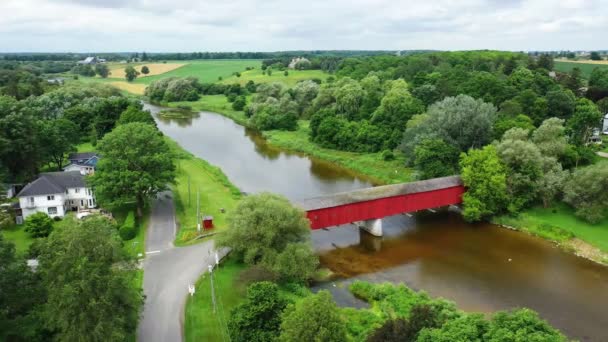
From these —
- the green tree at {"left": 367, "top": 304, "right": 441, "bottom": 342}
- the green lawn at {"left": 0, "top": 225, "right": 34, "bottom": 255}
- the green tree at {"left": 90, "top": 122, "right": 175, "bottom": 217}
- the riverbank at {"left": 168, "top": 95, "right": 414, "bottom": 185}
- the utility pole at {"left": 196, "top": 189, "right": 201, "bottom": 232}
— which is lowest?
the green lawn at {"left": 0, "top": 225, "right": 34, "bottom": 255}

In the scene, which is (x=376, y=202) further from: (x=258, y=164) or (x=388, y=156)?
(x=258, y=164)

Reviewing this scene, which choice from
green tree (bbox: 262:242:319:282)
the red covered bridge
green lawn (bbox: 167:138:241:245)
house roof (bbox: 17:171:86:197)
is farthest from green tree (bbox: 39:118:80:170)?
green tree (bbox: 262:242:319:282)

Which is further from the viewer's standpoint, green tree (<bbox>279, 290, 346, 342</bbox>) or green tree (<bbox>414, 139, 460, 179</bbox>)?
green tree (<bbox>414, 139, 460, 179</bbox>)

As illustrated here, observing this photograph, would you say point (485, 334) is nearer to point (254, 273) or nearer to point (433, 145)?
point (254, 273)

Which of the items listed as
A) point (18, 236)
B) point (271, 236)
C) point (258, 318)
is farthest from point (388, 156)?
point (18, 236)

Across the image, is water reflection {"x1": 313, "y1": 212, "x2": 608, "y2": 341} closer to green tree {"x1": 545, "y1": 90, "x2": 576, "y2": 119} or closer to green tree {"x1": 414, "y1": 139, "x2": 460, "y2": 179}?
green tree {"x1": 414, "y1": 139, "x2": 460, "y2": 179}

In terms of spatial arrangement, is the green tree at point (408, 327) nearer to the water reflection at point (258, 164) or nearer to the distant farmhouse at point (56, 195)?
the water reflection at point (258, 164)

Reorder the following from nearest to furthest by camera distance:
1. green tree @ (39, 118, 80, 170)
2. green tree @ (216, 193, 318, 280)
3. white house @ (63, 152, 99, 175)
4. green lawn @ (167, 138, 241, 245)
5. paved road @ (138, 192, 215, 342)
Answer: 1. paved road @ (138, 192, 215, 342)
2. green tree @ (216, 193, 318, 280)
3. green lawn @ (167, 138, 241, 245)
4. green tree @ (39, 118, 80, 170)
5. white house @ (63, 152, 99, 175)

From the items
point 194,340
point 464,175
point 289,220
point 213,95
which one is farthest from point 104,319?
point 213,95
